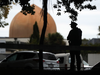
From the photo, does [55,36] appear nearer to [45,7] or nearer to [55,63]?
[55,63]

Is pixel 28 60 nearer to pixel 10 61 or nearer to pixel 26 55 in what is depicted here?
pixel 26 55

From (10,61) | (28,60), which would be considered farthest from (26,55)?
(10,61)

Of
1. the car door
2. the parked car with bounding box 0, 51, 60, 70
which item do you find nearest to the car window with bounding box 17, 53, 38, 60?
the parked car with bounding box 0, 51, 60, 70

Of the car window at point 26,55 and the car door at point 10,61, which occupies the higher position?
the car window at point 26,55

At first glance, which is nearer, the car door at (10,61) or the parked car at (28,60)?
the parked car at (28,60)

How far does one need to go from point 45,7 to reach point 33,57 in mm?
4293

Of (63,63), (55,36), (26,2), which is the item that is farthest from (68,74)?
(55,36)

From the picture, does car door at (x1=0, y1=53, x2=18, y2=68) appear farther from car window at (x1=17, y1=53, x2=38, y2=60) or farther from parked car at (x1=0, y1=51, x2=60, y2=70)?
car window at (x1=17, y1=53, x2=38, y2=60)

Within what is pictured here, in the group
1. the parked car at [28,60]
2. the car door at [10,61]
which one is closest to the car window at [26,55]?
the parked car at [28,60]

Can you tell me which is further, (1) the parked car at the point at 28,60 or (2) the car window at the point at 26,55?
(2) the car window at the point at 26,55

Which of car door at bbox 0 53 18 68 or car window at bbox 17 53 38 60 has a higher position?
car window at bbox 17 53 38 60

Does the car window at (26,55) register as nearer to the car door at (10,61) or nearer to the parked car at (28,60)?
the parked car at (28,60)

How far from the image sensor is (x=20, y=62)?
38.1ft

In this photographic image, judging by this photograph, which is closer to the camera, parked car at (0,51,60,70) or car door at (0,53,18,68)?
parked car at (0,51,60,70)
